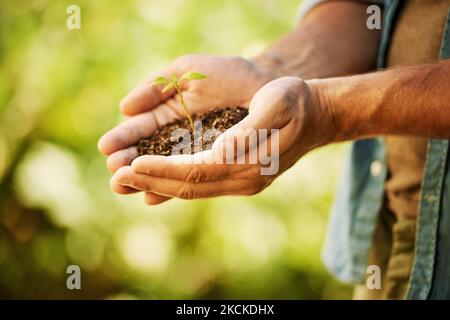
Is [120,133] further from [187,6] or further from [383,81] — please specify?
[187,6]

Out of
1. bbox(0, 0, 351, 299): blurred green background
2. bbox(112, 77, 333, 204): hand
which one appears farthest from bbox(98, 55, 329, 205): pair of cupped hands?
bbox(0, 0, 351, 299): blurred green background

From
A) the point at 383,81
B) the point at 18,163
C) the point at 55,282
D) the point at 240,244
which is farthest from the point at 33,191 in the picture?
the point at 383,81

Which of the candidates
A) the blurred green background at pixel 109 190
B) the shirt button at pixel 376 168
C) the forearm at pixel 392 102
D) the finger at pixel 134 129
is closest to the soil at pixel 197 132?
the finger at pixel 134 129

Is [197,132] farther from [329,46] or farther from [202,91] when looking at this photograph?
[329,46]

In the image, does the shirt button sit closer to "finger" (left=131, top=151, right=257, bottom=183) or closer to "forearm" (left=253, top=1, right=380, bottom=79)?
"forearm" (left=253, top=1, right=380, bottom=79)

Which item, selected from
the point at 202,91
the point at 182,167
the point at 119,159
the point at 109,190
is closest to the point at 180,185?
the point at 182,167
